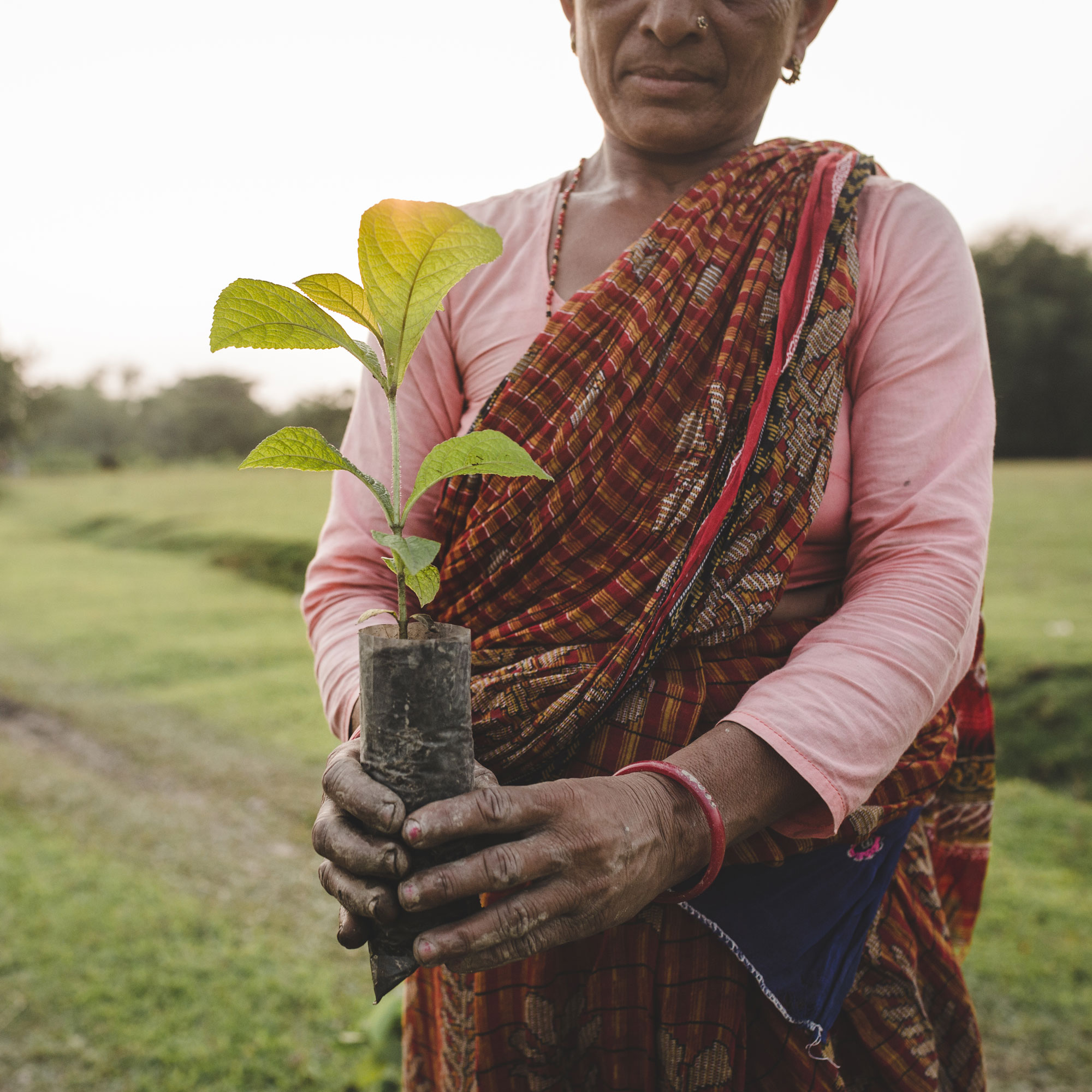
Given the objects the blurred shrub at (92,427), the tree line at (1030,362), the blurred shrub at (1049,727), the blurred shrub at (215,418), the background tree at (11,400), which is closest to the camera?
the blurred shrub at (1049,727)

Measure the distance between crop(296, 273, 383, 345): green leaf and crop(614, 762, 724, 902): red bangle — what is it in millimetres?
584

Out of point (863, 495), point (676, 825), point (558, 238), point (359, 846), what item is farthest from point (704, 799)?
point (558, 238)

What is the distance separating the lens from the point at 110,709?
23.2 feet

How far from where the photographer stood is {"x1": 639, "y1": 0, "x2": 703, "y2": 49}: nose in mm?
1296

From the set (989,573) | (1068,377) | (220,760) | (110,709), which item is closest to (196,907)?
(220,760)

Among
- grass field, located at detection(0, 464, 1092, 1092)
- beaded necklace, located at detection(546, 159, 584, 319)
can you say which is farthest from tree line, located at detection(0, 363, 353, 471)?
beaded necklace, located at detection(546, 159, 584, 319)

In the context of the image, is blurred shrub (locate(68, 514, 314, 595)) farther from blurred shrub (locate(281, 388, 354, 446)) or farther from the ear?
the ear

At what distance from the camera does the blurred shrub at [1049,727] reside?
4.65 metres

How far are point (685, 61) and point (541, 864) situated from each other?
1.16 m

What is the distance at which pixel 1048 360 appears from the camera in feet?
72.9

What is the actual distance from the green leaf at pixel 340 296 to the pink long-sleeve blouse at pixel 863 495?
43 centimetres

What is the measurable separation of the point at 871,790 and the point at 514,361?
813mm

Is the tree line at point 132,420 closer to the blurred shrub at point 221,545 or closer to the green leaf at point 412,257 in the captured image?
the blurred shrub at point 221,545

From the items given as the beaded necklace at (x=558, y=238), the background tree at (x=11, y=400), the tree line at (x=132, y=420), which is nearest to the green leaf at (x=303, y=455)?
the beaded necklace at (x=558, y=238)
